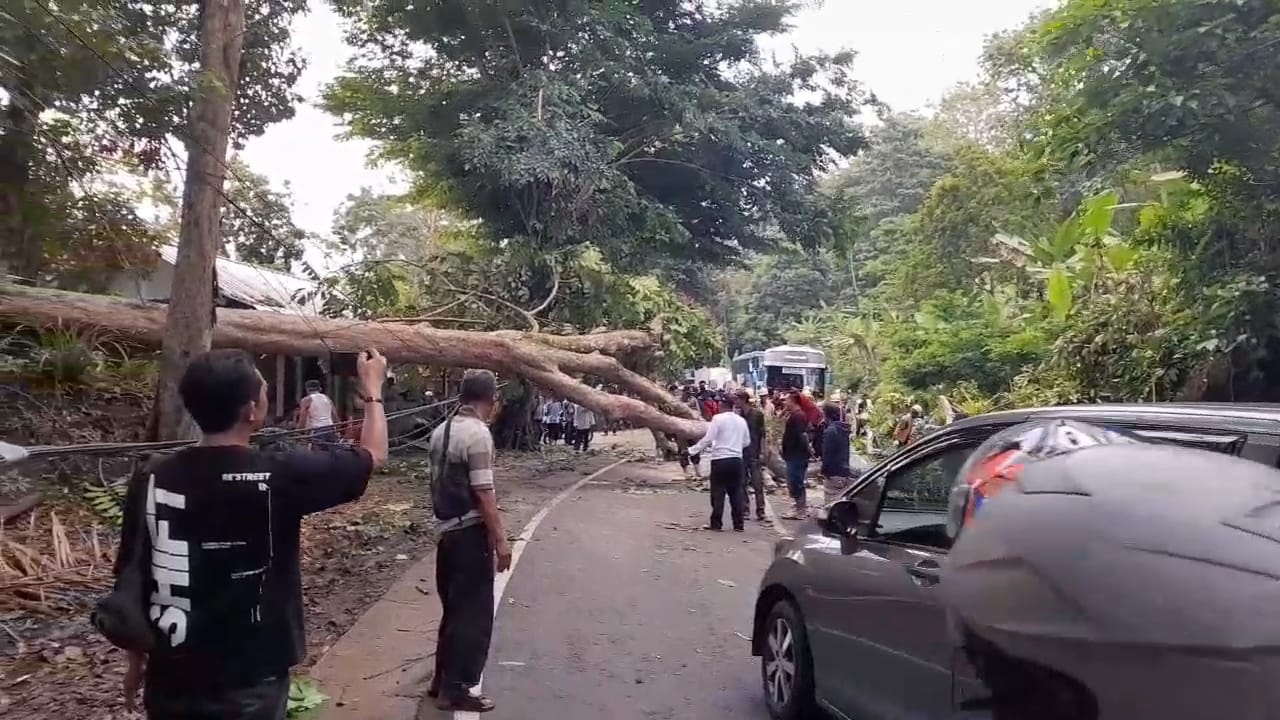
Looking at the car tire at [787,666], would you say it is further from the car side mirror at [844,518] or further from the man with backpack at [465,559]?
the man with backpack at [465,559]

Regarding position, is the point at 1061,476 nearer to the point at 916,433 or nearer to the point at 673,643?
the point at 673,643

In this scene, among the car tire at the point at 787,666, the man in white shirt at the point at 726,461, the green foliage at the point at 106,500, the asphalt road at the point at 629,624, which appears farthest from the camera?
the man in white shirt at the point at 726,461

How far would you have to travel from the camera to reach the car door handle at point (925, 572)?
12.3 feet

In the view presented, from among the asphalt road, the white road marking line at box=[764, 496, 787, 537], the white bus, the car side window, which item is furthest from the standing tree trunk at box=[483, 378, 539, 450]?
the car side window

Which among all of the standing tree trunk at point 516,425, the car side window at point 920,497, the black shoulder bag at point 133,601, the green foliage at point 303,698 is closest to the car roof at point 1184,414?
the car side window at point 920,497

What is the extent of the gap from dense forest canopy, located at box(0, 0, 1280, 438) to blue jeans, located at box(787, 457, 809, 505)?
3.72 metres

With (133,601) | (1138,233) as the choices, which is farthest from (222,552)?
(1138,233)

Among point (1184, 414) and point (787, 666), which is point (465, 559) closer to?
point (787, 666)

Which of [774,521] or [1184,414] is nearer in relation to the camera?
[1184,414]

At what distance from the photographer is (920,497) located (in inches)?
180

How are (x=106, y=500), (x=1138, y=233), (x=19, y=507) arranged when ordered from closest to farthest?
(x=19, y=507) → (x=106, y=500) → (x=1138, y=233)

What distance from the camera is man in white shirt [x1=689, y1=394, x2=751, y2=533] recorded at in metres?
12.0

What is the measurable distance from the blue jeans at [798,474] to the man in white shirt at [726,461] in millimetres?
1743

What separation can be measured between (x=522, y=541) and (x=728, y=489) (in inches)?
104
